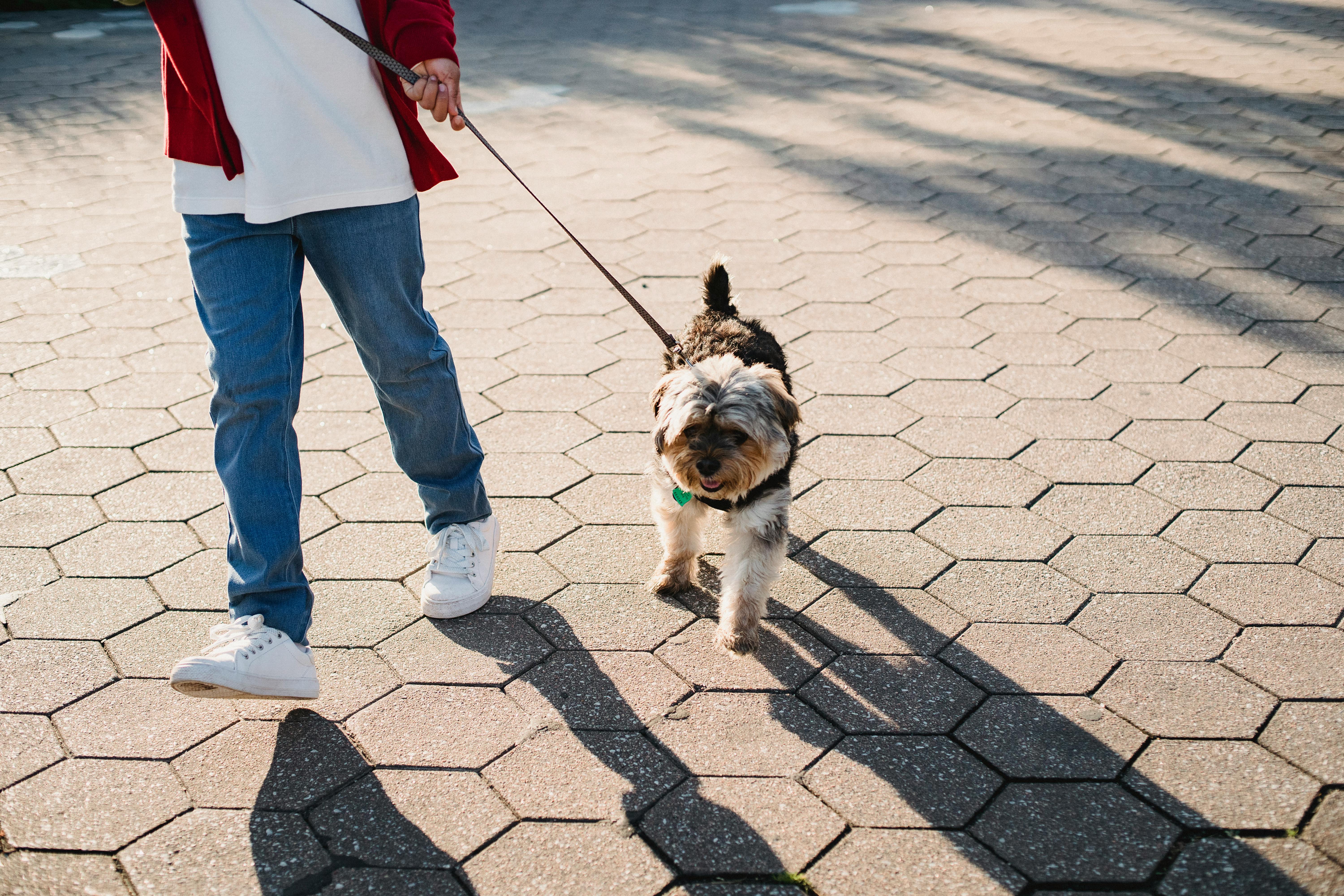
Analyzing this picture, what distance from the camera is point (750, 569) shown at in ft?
10.6

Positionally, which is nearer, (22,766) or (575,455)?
(22,766)

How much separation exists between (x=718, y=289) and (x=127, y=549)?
2294mm

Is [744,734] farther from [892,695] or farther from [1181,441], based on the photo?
[1181,441]

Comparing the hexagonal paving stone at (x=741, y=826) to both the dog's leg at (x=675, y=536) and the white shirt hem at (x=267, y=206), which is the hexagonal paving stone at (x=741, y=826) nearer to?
the dog's leg at (x=675, y=536)

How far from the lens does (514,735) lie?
294 cm

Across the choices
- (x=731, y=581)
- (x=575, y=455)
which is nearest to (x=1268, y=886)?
(x=731, y=581)

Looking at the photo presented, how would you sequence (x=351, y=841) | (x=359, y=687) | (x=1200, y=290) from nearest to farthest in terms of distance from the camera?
(x=351, y=841)
(x=359, y=687)
(x=1200, y=290)

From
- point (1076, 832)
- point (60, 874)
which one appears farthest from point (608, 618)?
point (60, 874)

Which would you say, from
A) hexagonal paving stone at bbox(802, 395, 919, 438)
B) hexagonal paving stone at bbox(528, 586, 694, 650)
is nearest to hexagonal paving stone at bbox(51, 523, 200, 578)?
hexagonal paving stone at bbox(528, 586, 694, 650)

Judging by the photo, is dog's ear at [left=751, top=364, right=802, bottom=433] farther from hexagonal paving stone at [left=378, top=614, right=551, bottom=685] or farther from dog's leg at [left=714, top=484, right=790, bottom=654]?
hexagonal paving stone at [left=378, top=614, right=551, bottom=685]

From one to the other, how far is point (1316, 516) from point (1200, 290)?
6.88 ft

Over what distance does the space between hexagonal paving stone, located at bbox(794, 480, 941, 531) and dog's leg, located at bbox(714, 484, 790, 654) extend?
25.8 inches

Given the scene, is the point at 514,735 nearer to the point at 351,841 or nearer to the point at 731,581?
the point at 351,841

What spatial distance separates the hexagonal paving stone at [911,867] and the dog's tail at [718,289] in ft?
6.43
